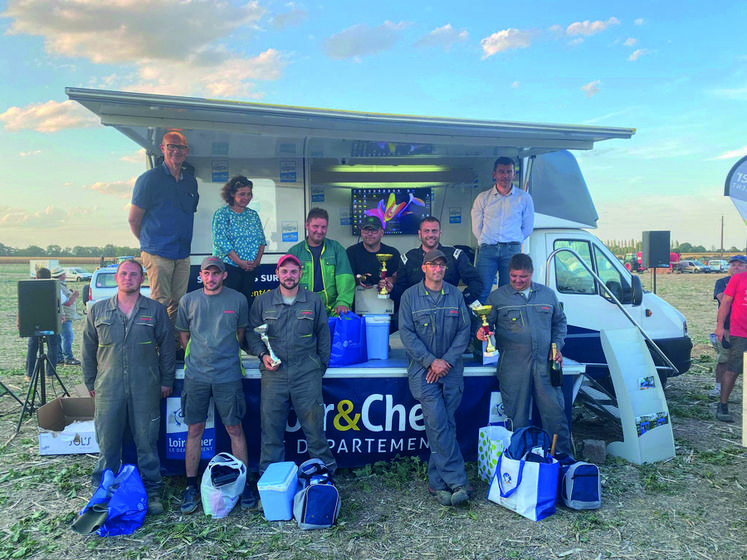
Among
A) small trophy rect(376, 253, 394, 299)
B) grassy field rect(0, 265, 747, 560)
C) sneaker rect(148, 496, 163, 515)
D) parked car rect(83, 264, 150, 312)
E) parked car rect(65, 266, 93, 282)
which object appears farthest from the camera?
parked car rect(65, 266, 93, 282)

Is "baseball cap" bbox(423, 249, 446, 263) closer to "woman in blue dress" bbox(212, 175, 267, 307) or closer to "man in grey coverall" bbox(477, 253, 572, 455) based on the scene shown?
"man in grey coverall" bbox(477, 253, 572, 455)

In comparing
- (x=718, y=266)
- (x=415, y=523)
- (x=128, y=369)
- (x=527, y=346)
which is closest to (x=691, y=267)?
(x=718, y=266)

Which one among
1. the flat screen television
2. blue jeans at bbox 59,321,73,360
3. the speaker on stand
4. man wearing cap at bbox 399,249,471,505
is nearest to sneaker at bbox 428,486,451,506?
man wearing cap at bbox 399,249,471,505

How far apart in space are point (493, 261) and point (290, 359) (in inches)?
98.7

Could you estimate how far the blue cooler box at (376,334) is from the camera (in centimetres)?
448

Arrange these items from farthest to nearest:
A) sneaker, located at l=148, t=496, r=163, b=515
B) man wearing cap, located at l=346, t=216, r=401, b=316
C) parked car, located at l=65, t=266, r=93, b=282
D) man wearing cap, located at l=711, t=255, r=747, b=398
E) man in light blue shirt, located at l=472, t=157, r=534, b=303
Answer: parked car, located at l=65, t=266, r=93, b=282 → man wearing cap, located at l=711, t=255, r=747, b=398 → man in light blue shirt, located at l=472, t=157, r=534, b=303 → man wearing cap, located at l=346, t=216, r=401, b=316 → sneaker, located at l=148, t=496, r=163, b=515

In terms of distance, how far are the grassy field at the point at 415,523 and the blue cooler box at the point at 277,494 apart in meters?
0.07

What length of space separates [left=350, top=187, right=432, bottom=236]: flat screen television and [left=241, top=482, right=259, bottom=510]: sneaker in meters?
3.51

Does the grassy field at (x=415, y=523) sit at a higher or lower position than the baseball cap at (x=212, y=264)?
lower

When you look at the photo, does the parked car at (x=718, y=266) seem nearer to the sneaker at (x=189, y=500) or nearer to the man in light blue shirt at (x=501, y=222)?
the man in light blue shirt at (x=501, y=222)

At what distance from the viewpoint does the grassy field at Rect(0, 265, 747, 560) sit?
10.6 ft

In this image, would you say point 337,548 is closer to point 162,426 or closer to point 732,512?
point 162,426

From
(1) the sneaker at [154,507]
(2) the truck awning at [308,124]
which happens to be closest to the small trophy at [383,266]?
(2) the truck awning at [308,124]

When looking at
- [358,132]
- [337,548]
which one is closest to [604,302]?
[358,132]
